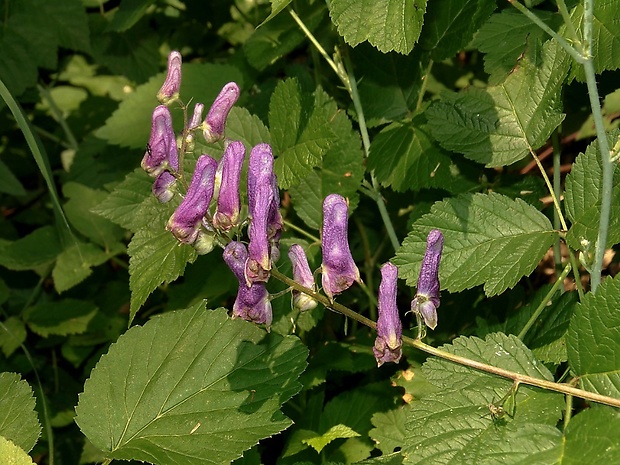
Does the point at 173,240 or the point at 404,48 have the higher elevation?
the point at 404,48

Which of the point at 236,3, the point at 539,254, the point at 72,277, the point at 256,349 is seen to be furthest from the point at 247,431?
the point at 236,3

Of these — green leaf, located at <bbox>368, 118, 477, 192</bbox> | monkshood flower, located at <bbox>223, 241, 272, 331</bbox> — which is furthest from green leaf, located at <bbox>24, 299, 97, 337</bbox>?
monkshood flower, located at <bbox>223, 241, 272, 331</bbox>

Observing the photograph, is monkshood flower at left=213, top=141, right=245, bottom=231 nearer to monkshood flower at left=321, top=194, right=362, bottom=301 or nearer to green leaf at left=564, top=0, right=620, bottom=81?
monkshood flower at left=321, top=194, right=362, bottom=301

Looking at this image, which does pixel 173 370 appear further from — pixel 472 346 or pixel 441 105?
pixel 441 105

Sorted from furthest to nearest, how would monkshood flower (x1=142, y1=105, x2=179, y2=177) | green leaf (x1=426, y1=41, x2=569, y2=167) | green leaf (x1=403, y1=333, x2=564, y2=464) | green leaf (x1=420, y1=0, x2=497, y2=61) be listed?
green leaf (x1=420, y1=0, x2=497, y2=61)
green leaf (x1=426, y1=41, x2=569, y2=167)
monkshood flower (x1=142, y1=105, x2=179, y2=177)
green leaf (x1=403, y1=333, x2=564, y2=464)

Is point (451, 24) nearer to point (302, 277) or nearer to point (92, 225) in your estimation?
point (302, 277)

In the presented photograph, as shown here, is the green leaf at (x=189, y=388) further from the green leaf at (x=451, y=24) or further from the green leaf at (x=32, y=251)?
the green leaf at (x=32, y=251)
